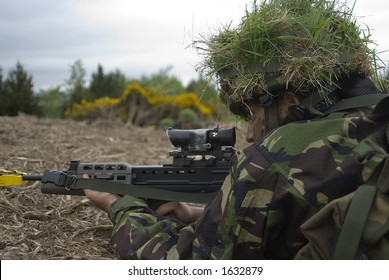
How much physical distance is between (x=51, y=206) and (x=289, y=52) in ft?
8.63

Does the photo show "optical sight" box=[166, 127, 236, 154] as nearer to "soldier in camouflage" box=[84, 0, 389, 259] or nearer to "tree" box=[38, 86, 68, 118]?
"soldier in camouflage" box=[84, 0, 389, 259]

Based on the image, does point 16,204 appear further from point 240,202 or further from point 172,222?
point 240,202

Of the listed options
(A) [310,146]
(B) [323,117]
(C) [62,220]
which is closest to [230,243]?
(A) [310,146]

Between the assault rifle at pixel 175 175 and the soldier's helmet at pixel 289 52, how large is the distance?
0.54 metres

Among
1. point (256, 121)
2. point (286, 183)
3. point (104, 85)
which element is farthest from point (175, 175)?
point (104, 85)

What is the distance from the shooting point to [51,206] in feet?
15.8

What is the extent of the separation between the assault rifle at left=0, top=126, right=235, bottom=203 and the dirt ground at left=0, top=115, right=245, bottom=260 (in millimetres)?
346

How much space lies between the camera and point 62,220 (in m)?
4.54

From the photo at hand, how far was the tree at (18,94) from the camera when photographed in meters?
18.5

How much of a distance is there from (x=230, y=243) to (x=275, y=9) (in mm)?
1506

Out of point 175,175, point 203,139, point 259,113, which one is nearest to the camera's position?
point 259,113

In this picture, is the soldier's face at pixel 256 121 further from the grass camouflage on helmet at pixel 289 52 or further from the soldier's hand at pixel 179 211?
the soldier's hand at pixel 179 211

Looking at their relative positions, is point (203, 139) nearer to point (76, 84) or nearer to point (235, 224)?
point (235, 224)

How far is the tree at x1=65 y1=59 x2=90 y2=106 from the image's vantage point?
82.3ft
